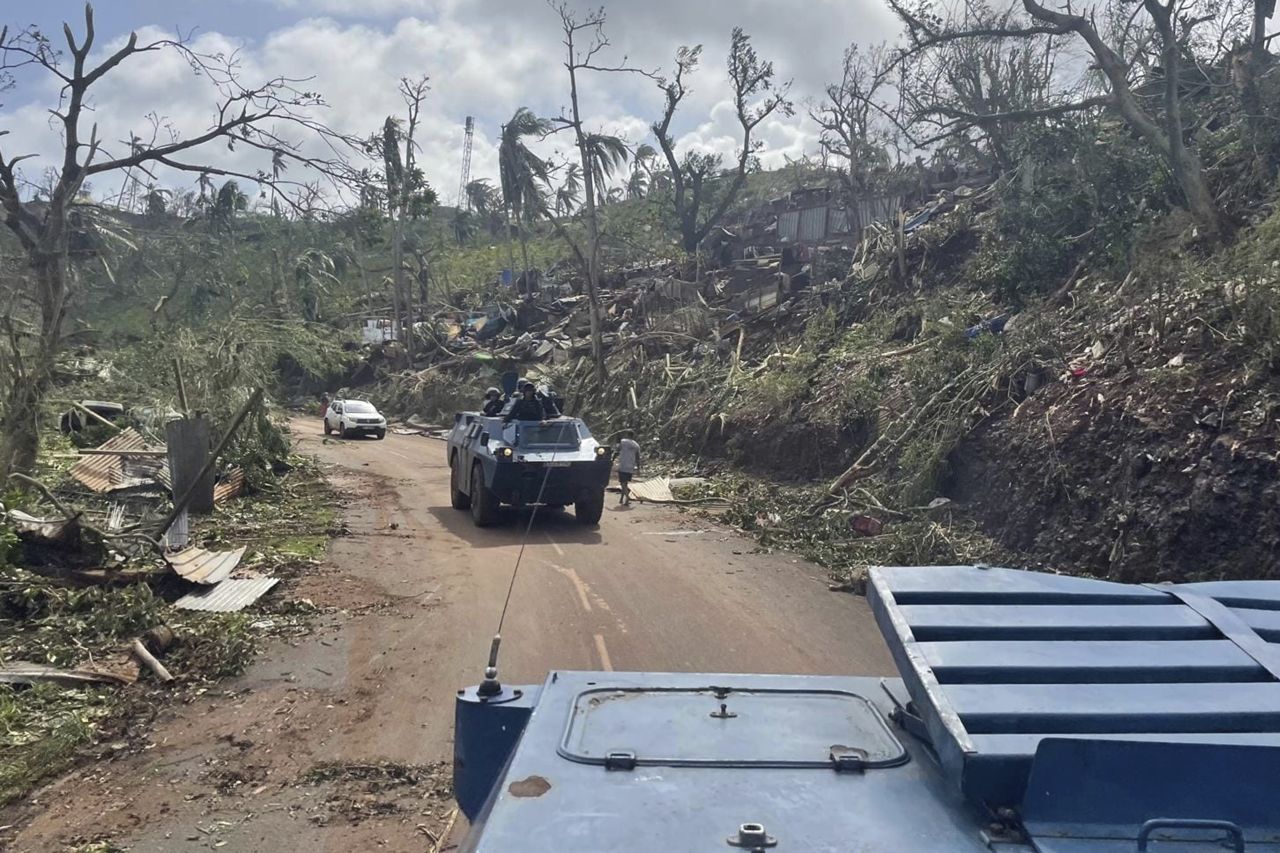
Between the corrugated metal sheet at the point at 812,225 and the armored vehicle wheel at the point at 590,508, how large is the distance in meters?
22.7

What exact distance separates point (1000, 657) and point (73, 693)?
22.2 ft

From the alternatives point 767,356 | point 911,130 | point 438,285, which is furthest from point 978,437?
point 438,285

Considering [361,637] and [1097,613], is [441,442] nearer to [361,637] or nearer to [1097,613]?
[361,637]

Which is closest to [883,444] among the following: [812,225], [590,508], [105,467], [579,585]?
[590,508]

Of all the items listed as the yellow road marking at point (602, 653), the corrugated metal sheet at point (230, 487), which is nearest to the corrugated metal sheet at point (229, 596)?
the yellow road marking at point (602, 653)

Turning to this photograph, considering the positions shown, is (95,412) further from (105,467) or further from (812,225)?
(812,225)

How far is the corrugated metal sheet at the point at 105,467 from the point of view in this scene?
14.0m

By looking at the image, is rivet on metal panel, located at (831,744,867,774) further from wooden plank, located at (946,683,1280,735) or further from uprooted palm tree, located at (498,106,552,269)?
uprooted palm tree, located at (498,106,552,269)

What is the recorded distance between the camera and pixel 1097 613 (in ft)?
9.44

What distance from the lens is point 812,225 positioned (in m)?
36.1

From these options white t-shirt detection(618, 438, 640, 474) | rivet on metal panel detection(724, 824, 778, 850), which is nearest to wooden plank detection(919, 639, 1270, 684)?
rivet on metal panel detection(724, 824, 778, 850)

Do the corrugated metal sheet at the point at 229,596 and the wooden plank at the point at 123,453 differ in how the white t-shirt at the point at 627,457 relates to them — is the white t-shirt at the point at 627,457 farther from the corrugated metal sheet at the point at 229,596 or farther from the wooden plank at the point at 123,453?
the corrugated metal sheet at the point at 229,596

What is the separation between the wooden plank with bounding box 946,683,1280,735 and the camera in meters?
2.30

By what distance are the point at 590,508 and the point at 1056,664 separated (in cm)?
1203
